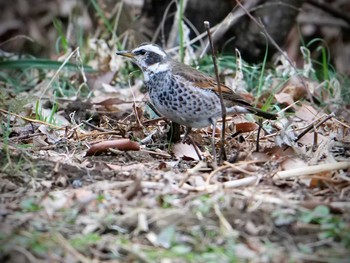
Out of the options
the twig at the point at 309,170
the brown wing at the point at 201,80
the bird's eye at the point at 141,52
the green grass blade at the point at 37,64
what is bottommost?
the green grass blade at the point at 37,64

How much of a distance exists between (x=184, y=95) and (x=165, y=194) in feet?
4.82

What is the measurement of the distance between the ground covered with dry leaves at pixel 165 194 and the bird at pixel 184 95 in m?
0.23

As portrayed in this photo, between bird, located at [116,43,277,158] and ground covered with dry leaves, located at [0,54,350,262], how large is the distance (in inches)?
9.0

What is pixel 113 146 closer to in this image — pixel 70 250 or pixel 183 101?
pixel 183 101

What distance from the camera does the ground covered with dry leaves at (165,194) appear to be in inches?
138

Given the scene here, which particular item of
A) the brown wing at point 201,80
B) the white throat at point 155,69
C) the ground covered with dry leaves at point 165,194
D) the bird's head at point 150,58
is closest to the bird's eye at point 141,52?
the bird's head at point 150,58

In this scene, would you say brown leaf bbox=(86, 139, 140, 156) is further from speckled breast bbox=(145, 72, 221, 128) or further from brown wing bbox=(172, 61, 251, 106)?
brown wing bbox=(172, 61, 251, 106)

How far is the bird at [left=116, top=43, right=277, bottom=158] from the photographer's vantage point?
209 inches

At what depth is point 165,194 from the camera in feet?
13.2

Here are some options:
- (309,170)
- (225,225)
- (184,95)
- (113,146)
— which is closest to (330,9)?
(184,95)

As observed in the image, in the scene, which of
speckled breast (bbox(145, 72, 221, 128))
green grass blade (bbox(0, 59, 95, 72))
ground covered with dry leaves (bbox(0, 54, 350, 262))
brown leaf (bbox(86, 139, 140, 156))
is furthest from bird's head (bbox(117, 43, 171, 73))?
green grass blade (bbox(0, 59, 95, 72))

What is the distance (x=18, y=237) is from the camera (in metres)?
3.53

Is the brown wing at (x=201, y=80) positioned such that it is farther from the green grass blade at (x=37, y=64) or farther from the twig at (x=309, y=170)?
the green grass blade at (x=37, y=64)

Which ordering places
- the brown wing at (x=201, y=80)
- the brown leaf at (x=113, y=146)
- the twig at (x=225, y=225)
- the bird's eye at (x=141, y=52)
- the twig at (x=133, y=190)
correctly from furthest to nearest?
1. the bird's eye at (x=141, y=52)
2. the brown wing at (x=201, y=80)
3. the brown leaf at (x=113, y=146)
4. the twig at (x=133, y=190)
5. the twig at (x=225, y=225)
